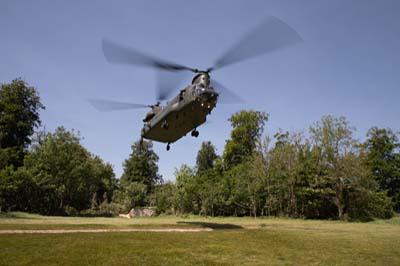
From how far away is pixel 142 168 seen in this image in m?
71.9

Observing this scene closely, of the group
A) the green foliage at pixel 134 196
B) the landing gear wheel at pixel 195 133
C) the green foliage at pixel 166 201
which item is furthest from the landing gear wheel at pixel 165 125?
the green foliage at pixel 134 196

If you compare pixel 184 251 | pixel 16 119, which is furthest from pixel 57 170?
pixel 184 251

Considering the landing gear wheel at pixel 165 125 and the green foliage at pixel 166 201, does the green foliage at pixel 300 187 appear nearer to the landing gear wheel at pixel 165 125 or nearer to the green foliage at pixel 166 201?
the green foliage at pixel 166 201

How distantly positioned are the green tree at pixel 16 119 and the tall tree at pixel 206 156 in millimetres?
40218

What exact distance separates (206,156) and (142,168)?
15796mm

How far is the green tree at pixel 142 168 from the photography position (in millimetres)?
70438

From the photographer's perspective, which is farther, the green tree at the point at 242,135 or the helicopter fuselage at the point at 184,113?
the green tree at the point at 242,135

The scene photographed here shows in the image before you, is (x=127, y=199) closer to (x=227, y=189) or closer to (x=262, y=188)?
(x=227, y=189)

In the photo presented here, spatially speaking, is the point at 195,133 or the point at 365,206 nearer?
the point at 195,133

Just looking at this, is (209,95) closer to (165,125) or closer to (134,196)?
(165,125)

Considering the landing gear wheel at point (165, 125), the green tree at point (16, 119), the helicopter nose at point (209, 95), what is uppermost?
the green tree at point (16, 119)

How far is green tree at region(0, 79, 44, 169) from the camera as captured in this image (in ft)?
126

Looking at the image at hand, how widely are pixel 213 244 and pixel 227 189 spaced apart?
2839 cm

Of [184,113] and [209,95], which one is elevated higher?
[209,95]
